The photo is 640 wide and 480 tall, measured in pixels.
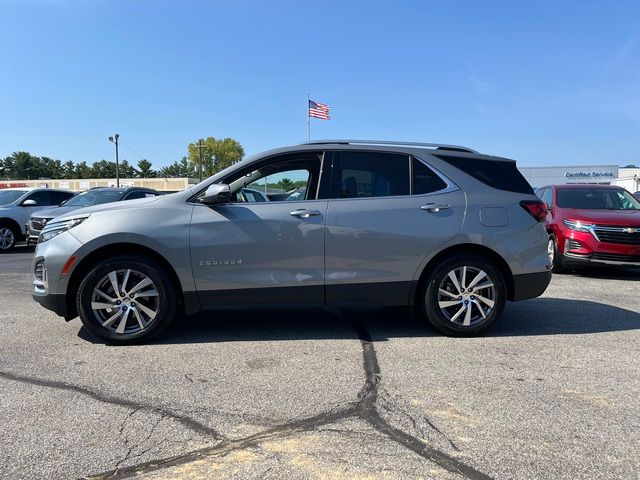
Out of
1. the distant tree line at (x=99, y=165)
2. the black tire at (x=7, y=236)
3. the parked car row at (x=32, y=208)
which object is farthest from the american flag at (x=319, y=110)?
the distant tree line at (x=99, y=165)

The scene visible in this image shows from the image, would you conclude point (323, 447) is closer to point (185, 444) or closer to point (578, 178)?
point (185, 444)

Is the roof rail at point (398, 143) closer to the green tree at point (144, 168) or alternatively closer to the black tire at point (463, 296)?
the black tire at point (463, 296)

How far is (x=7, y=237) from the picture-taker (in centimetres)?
1314

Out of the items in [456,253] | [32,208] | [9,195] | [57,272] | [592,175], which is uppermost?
[592,175]

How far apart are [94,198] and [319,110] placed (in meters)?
21.8

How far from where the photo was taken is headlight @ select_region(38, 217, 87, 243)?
186 inches

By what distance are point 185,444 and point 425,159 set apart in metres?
3.46

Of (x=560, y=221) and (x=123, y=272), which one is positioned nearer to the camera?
(x=123, y=272)

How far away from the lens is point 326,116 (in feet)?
106

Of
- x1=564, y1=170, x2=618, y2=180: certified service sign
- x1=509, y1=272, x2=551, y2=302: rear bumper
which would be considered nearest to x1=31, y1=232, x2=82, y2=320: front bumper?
x1=509, y1=272, x2=551, y2=302: rear bumper

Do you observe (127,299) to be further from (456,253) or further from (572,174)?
(572,174)

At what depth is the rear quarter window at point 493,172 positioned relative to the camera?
5.09 meters

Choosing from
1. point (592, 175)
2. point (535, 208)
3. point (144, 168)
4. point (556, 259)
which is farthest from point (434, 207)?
point (144, 168)

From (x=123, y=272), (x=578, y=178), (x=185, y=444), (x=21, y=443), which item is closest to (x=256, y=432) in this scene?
(x=185, y=444)
